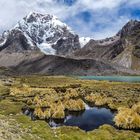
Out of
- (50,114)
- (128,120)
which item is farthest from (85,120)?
(128,120)

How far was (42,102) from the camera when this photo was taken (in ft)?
427

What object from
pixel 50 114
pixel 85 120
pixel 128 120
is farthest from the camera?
pixel 50 114

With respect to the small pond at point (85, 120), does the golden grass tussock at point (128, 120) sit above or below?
above

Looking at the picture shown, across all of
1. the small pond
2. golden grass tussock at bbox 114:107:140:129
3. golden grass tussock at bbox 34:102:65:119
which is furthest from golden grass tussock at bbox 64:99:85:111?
golden grass tussock at bbox 114:107:140:129

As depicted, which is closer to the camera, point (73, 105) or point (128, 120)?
point (128, 120)

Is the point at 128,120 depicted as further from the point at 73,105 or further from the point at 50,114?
the point at 73,105

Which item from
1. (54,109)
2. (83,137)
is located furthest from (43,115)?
(83,137)

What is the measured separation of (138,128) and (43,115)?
105 feet

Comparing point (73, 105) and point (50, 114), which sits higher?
point (73, 105)

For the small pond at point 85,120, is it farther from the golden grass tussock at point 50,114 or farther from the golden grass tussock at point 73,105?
the golden grass tussock at point 73,105

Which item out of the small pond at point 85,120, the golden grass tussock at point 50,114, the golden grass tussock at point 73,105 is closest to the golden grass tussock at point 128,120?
the small pond at point 85,120

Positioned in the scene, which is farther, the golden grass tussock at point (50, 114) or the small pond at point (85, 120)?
the golden grass tussock at point (50, 114)

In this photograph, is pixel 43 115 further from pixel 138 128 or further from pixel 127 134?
pixel 127 134

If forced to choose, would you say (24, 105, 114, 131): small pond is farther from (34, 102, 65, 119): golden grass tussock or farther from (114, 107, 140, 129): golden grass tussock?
(114, 107, 140, 129): golden grass tussock
